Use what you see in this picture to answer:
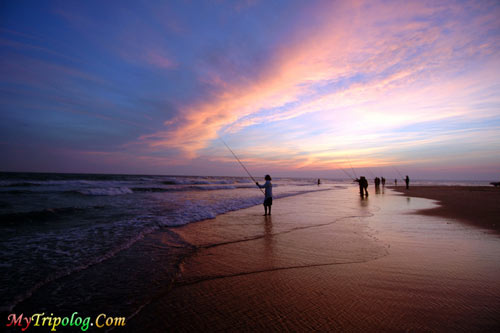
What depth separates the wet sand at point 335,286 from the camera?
264cm

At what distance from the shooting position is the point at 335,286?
3525 millimetres

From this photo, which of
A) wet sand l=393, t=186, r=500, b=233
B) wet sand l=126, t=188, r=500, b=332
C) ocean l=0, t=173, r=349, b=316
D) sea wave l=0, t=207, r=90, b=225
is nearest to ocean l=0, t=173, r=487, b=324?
ocean l=0, t=173, r=349, b=316

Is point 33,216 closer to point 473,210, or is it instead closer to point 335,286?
point 335,286

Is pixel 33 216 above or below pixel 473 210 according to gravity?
below

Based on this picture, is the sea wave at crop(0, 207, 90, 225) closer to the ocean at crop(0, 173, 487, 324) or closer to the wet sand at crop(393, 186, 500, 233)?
the ocean at crop(0, 173, 487, 324)

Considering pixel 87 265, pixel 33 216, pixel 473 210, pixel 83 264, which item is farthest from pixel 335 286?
pixel 473 210

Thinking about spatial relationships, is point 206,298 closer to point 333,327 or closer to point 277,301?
point 277,301

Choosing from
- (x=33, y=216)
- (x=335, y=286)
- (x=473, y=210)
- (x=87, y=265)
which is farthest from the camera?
(x=473, y=210)

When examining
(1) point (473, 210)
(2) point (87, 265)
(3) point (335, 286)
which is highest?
(1) point (473, 210)

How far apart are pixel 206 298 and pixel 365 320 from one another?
6.80ft

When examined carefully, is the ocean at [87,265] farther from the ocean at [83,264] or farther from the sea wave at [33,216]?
the sea wave at [33,216]

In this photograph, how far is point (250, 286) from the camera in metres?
3.60

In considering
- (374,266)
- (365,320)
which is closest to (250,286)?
(365,320)

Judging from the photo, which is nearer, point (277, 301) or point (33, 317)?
point (33, 317)
